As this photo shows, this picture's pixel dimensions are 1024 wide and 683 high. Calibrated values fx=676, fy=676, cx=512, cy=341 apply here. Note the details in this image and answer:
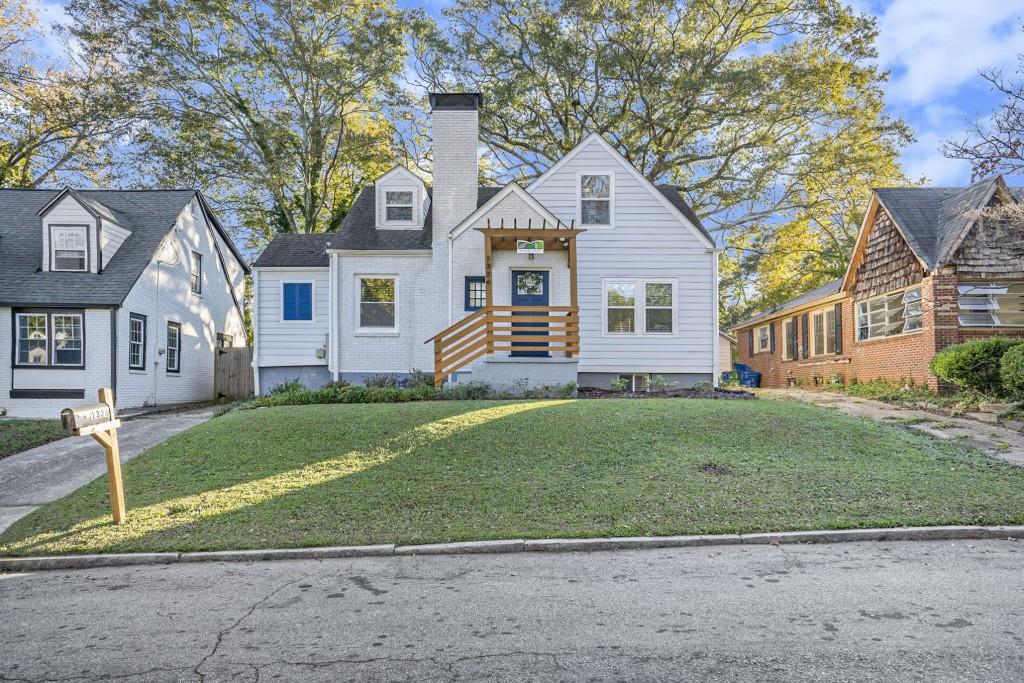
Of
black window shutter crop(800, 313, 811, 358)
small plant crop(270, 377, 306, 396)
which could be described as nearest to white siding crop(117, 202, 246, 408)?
small plant crop(270, 377, 306, 396)

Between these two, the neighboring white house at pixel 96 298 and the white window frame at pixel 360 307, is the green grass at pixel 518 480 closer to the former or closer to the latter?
the white window frame at pixel 360 307

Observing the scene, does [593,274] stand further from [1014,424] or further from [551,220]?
[1014,424]

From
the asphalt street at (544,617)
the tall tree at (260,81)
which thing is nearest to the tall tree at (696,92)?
the tall tree at (260,81)

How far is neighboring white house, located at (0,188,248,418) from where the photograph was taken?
16.7 metres

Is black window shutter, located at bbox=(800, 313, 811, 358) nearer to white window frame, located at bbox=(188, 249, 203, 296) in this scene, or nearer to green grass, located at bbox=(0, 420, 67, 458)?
white window frame, located at bbox=(188, 249, 203, 296)

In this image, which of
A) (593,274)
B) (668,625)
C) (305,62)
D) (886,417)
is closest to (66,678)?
(668,625)

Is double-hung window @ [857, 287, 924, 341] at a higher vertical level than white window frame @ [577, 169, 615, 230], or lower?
lower

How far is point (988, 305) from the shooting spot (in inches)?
613

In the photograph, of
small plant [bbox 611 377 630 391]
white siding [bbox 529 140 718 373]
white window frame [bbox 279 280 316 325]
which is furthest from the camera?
white window frame [bbox 279 280 316 325]

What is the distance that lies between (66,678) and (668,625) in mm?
3466

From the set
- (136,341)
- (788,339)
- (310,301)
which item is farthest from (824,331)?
(136,341)

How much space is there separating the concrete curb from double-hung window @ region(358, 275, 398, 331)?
38.1ft

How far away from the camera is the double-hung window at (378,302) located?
17.5m

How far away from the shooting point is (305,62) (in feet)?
83.3
